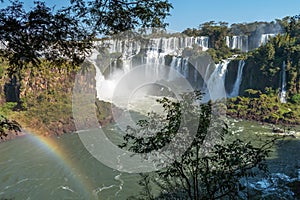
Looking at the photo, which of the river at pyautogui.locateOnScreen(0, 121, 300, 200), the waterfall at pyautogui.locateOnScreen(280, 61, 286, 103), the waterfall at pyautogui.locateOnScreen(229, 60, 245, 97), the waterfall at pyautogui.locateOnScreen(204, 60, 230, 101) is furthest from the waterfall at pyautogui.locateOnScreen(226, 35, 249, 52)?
the river at pyautogui.locateOnScreen(0, 121, 300, 200)

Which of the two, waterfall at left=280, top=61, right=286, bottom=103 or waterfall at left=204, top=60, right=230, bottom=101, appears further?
waterfall at left=204, top=60, right=230, bottom=101

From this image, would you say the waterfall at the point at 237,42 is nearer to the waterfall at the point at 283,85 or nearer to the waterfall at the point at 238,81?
the waterfall at the point at 238,81

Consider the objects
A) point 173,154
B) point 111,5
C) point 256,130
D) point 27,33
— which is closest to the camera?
point 27,33

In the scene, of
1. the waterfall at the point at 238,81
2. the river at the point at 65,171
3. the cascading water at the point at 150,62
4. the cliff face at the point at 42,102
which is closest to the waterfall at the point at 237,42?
the cascading water at the point at 150,62

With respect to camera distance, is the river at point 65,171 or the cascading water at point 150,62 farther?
the cascading water at point 150,62

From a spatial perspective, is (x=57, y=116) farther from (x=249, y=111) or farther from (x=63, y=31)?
(x=63, y=31)

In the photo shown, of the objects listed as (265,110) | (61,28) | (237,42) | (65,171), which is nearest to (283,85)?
(265,110)

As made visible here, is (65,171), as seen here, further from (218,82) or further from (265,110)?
(218,82)

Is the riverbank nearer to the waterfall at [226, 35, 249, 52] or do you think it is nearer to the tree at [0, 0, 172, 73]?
the waterfall at [226, 35, 249, 52]

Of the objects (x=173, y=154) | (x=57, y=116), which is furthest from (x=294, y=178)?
(x=57, y=116)
